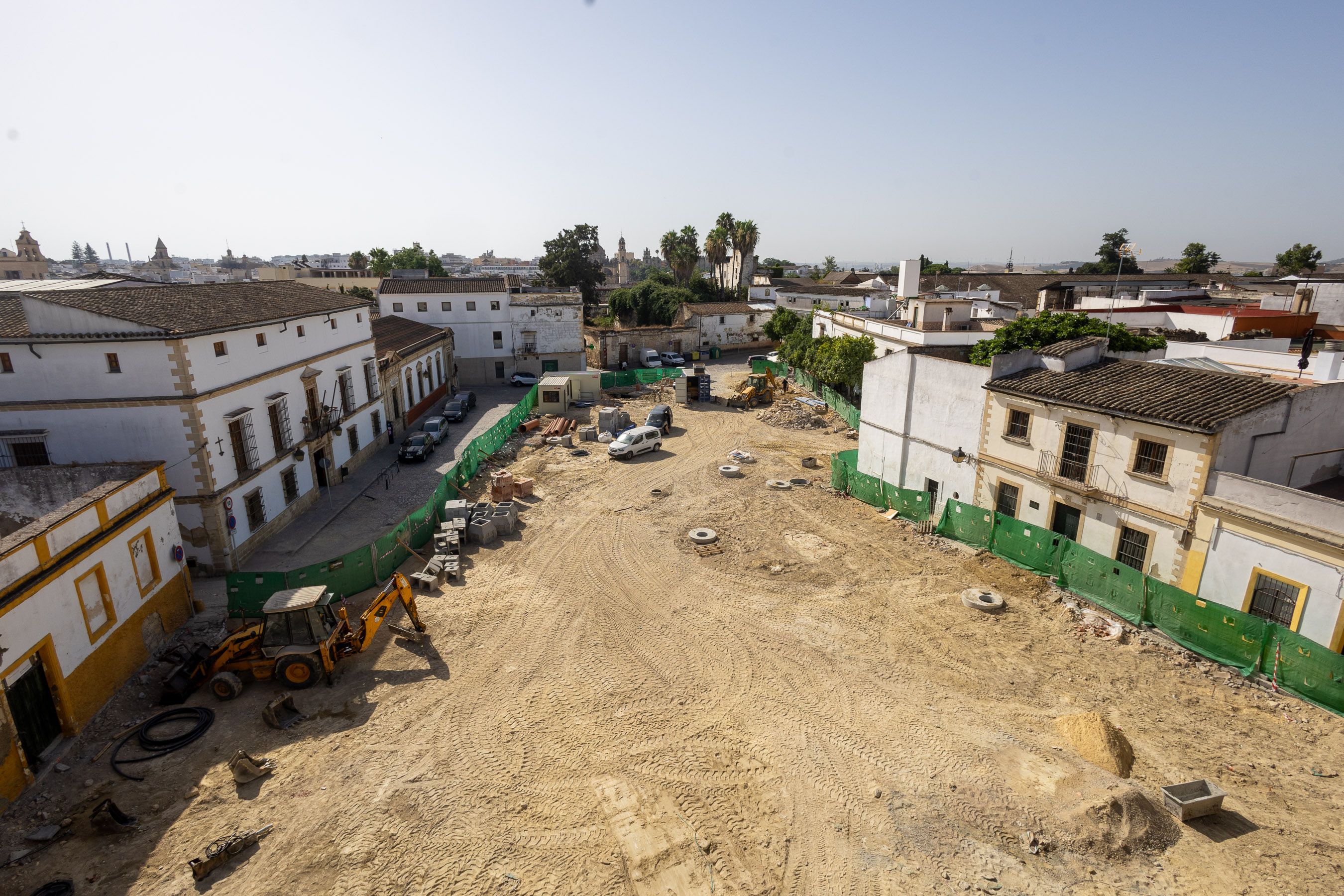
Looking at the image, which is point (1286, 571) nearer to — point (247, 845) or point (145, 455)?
point (247, 845)

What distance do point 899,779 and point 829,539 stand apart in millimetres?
11997

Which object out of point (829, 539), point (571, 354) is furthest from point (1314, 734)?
point (571, 354)

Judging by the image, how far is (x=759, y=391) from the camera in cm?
4631

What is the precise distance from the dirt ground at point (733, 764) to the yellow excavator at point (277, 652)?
53cm

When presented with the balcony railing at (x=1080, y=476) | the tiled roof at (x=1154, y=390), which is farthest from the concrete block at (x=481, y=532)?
the balcony railing at (x=1080, y=476)

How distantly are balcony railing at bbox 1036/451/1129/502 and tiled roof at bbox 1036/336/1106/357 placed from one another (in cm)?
370

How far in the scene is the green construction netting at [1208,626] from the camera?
1532 cm

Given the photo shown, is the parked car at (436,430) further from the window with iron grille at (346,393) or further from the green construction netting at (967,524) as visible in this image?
the green construction netting at (967,524)

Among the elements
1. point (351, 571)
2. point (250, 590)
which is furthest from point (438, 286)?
point (250, 590)

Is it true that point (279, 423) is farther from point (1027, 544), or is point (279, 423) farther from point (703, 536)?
point (1027, 544)

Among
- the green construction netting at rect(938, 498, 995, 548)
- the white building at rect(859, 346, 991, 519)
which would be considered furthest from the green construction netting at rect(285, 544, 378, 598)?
the white building at rect(859, 346, 991, 519)

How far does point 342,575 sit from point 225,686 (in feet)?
15.8

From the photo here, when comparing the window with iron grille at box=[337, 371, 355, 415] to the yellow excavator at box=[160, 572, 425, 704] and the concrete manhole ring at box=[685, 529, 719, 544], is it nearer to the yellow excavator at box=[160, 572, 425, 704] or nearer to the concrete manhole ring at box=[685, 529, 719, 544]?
the yellow excavator at box=[160, 572, 425, 704]

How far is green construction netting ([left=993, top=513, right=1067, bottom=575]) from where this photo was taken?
20.2 m
